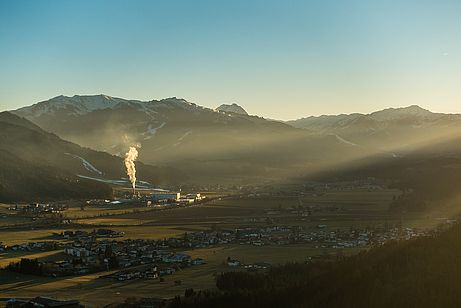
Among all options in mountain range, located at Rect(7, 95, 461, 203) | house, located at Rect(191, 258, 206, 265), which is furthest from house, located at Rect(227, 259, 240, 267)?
mountain range, located at Rect(7, 95, 461, 203)

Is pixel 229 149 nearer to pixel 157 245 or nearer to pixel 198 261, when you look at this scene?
pixel 157 245

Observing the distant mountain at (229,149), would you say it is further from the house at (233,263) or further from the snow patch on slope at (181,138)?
the house at (233,263)

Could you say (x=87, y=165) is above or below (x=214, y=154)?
below

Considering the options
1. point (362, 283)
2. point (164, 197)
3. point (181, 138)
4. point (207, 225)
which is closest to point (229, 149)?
point (181, 138)

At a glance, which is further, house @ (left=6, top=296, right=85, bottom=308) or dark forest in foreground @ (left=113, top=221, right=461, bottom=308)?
house @ (left=6, top=296, right=85, bottom=308)

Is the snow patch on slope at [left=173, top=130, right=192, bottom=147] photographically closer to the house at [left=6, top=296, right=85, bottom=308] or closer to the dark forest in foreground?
the dark forest in foreground

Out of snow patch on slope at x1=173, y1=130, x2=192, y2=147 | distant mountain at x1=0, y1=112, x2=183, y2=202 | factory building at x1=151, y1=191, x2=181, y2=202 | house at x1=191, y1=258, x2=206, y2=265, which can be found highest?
snow patch on slope at x1=173, y1=130, x2=192, y2=147
